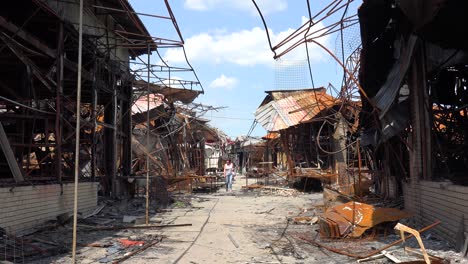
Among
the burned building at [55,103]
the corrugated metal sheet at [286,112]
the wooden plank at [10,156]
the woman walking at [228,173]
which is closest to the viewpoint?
the wooden plank at [10,156]

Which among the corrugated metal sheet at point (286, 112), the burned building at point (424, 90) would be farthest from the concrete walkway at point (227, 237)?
the corrugated metal sheet at point (286, 112)

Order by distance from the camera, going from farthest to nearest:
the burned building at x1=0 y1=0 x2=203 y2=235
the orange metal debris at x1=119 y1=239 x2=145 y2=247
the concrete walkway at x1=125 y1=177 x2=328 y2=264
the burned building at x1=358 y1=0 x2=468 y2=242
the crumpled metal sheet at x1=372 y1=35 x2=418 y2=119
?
the burned building at x1=0 y1=0 x2=203 y2=235 → the crumpled metal sheet at x1=372 y1=35 x2=418 y2=119 → the orange metal debris at x1=119 y1=239 x2=145 y2=247 → the concrete walkway at x1=125 y1=177 x2=328 y2=264 → the burned building at x1=358 y1=0 x2=468 y2=242

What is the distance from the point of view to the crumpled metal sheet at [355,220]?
9375 mm

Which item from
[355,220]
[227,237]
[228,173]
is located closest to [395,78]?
[355,220]

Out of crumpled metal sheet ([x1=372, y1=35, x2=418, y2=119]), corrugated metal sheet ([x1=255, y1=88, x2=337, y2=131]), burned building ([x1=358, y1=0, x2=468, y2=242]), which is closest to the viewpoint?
burned building ([x1=358, y1=0, x2=468, y2=242])

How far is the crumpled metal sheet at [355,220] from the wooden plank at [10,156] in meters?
6.44

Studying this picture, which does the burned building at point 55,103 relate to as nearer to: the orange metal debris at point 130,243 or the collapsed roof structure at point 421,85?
the orange metal debris at point 130,243

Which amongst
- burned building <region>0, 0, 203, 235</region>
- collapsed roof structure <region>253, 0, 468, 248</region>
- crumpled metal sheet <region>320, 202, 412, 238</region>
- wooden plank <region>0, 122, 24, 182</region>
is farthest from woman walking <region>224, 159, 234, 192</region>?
wooden plank <region>0, 122, 24, 182</region>

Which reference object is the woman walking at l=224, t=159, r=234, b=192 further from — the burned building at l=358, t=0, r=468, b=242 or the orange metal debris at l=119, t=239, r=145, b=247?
the orange metal debris at l=119, t=239, r=145, b=247

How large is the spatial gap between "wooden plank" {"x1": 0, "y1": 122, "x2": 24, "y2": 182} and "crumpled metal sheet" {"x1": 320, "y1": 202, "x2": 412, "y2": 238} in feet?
21.1

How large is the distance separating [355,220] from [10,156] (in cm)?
717

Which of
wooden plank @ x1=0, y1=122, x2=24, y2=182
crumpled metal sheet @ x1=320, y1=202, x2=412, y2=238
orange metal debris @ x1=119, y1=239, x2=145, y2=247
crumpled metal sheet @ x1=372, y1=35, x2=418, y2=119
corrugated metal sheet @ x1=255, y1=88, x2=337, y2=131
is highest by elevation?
corrugated metal sheet @ x1=255, y1=88, x2=337, y2=131

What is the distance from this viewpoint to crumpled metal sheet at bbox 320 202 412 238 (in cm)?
938

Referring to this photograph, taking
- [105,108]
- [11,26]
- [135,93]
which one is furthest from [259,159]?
[11,26]
